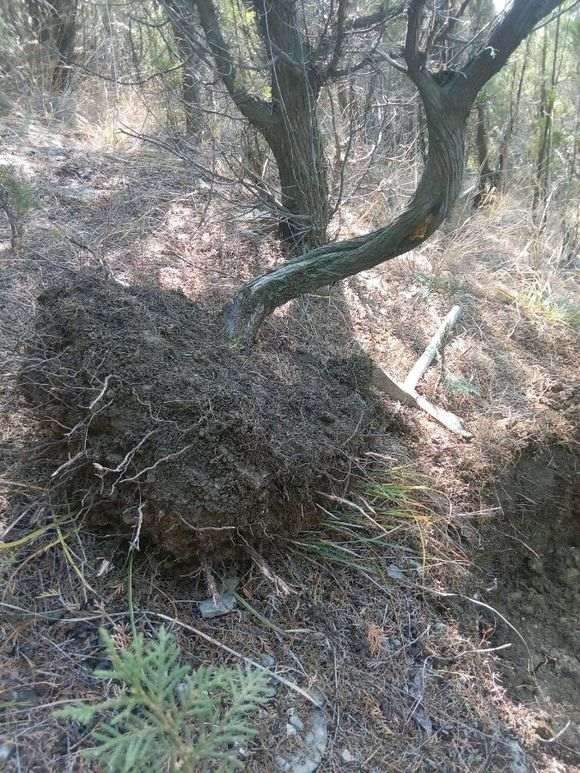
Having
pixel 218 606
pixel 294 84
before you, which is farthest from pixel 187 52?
pixel 218 606

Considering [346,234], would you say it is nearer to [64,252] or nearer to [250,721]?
[64,252]

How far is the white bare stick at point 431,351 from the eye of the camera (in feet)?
10.1

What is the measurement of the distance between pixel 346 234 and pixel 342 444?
2.33 meters

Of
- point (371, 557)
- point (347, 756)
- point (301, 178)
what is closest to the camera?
point (347, 756)

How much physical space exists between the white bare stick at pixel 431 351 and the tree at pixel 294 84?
968 mm

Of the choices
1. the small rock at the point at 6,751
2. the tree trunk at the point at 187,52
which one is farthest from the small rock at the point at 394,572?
the tree trunk at the point at 187,52

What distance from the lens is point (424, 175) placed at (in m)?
2.67

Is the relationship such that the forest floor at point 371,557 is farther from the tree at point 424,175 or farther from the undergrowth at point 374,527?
the tree at point 424,175

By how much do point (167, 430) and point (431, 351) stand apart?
198 cm

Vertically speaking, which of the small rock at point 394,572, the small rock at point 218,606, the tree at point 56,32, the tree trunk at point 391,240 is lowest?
the small rock at point 394,572

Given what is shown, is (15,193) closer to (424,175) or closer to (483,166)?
(424,175)

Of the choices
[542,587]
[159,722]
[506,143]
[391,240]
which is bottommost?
[542,587]

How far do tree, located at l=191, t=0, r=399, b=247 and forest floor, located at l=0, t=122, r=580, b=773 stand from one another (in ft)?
1.09

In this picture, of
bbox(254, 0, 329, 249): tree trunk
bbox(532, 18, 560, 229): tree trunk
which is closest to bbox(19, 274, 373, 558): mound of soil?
bbox(254, 0, 329, 249): tree trunk
